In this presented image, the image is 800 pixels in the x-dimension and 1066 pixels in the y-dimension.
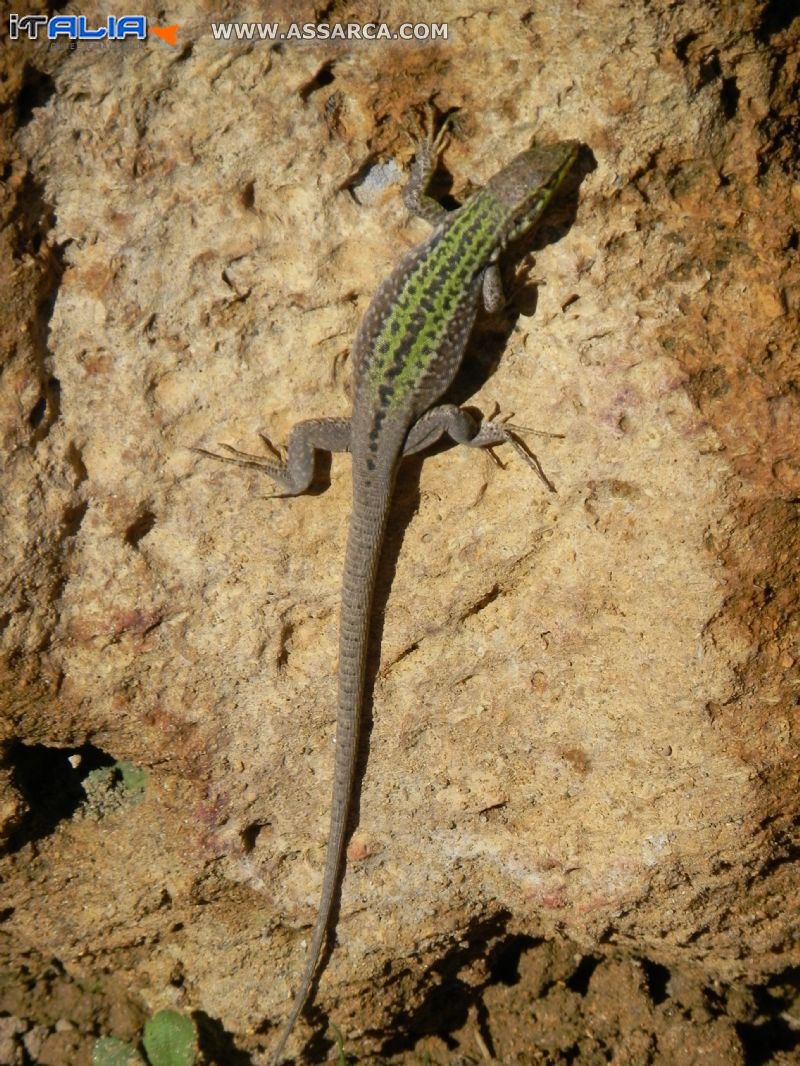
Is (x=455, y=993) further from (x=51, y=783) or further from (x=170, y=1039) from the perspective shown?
(x=51, y=783)

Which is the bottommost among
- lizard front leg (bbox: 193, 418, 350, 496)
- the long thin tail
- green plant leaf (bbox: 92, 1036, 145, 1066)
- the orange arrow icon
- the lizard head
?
green plant leaf (bbox: 92, 1036, 145, 1066)

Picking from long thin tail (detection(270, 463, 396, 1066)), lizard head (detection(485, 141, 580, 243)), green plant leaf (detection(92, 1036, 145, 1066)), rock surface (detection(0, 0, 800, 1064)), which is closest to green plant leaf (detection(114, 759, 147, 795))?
rock surface (detection(0, 0, 800, 1064))

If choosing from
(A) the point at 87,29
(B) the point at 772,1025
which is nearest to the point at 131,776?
(A) the point at 87,29

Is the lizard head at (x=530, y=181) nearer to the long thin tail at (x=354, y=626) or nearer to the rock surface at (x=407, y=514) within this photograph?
the rock surface at (x=407, y=514)

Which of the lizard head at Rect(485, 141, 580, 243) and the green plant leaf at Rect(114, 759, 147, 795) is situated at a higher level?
the lizard head at Rect(485, 141, 580, 243)

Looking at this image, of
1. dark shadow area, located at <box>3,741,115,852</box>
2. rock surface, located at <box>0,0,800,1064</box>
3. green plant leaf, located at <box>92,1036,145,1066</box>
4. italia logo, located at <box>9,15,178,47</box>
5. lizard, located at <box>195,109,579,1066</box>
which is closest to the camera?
italia logo, located at <box>9,15,178,47</box>

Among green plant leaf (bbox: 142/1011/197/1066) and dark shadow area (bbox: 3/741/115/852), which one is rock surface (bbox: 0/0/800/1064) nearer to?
dark shadow area (bbox: 3/741/115/852)

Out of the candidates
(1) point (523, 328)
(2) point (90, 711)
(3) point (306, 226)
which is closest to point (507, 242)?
(1) point (523, 328)
